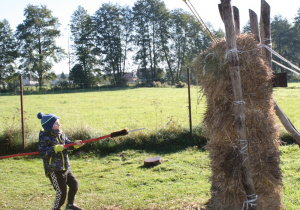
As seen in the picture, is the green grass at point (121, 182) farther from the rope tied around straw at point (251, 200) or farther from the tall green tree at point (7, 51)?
the tall green tree at point (7, 51)

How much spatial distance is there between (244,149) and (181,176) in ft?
9.86

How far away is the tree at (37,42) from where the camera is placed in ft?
157

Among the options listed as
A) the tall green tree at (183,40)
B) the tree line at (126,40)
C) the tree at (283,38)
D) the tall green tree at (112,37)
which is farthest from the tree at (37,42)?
the tree at (283,38)

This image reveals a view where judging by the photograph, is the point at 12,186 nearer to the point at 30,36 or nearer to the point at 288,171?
the point at 288,171

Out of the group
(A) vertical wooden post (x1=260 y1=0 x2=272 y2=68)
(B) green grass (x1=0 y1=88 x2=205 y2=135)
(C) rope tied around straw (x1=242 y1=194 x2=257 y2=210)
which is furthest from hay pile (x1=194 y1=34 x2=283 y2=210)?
(A) vertical wooden post (x1=260 y1=0 x2=272 y2=68)

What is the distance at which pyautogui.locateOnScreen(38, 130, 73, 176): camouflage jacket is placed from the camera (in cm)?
434

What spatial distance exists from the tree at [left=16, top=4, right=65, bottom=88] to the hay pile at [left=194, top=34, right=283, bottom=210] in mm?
47719

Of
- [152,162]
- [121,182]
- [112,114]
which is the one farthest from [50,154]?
[112,114]

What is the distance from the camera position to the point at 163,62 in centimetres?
5894

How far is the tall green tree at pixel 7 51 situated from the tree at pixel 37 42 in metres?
1.44

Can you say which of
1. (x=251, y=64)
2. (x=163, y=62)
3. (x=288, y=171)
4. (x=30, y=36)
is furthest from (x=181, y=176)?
(x=163, y=62)

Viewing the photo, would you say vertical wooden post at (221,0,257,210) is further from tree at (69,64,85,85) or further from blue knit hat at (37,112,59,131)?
tree at (69,64,85,85)

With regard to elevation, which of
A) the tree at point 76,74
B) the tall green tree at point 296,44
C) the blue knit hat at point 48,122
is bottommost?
the blue knit hat at point 48,122

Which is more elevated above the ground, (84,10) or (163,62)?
(84,10)
